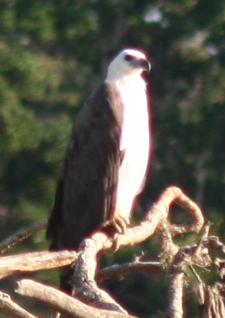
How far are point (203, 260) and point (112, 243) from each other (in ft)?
2.54

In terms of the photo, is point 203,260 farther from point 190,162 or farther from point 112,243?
point 190,162

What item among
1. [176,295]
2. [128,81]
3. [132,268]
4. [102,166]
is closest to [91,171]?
[102,166]

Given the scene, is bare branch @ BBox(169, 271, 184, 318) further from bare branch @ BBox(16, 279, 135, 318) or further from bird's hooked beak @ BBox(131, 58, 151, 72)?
bird's hooked beak @ BBox(131, 58, 151, 72)

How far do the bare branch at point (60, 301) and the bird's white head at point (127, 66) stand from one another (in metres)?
3.75

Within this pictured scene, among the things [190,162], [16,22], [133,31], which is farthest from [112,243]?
[133,31]

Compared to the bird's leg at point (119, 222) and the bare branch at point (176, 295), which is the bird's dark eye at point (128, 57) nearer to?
the bird's leg at point (119, 222)

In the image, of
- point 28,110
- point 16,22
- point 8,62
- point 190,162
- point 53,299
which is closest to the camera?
point 53,299

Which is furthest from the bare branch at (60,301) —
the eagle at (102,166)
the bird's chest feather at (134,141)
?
the bird's chest feather at (134,141)

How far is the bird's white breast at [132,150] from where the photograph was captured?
301 inches

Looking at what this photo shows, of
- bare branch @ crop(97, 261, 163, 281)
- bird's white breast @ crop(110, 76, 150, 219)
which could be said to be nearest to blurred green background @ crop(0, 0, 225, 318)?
bird's white breast @ crop(110, 76, 150, 219)

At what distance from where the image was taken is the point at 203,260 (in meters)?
5.93

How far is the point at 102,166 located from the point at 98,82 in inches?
611

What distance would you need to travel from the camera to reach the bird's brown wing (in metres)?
7.68

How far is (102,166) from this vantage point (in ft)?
25.5
